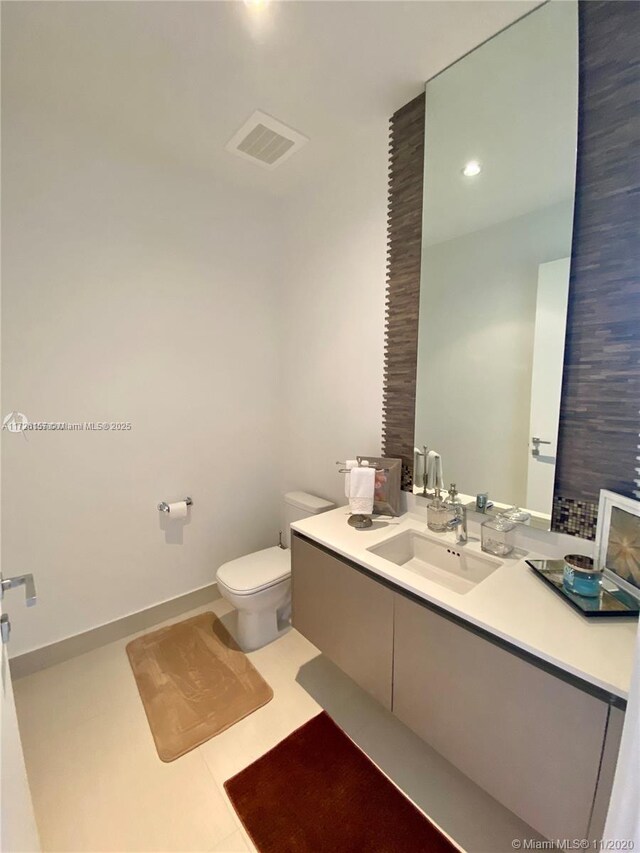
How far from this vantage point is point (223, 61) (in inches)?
53.6

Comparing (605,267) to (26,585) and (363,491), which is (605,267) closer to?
(363,491)

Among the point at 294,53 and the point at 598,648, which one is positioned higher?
the point at 294,53

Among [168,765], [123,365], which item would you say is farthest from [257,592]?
[123,365]

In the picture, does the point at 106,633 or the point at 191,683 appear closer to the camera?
the point at 191,683

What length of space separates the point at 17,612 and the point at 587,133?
10.4 ft

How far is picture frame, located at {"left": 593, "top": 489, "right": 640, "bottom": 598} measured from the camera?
105cm

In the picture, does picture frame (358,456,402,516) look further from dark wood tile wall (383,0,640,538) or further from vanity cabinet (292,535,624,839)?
dark wood tile wall (383,0,640,538)

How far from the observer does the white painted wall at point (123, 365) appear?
5.58ft

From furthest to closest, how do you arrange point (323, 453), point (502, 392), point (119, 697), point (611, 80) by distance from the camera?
point (323, 453) < point (119, 697) < point (502, 392) < point (611, 80)

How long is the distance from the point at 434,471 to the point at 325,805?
1.34m

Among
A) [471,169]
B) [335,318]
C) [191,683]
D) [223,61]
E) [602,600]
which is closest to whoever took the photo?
[602,600]

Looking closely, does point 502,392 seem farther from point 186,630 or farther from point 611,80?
point 186,630

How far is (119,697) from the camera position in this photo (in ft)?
5.57

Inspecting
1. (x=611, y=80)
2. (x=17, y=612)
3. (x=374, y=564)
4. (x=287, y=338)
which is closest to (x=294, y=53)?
(x=611, y=80)
